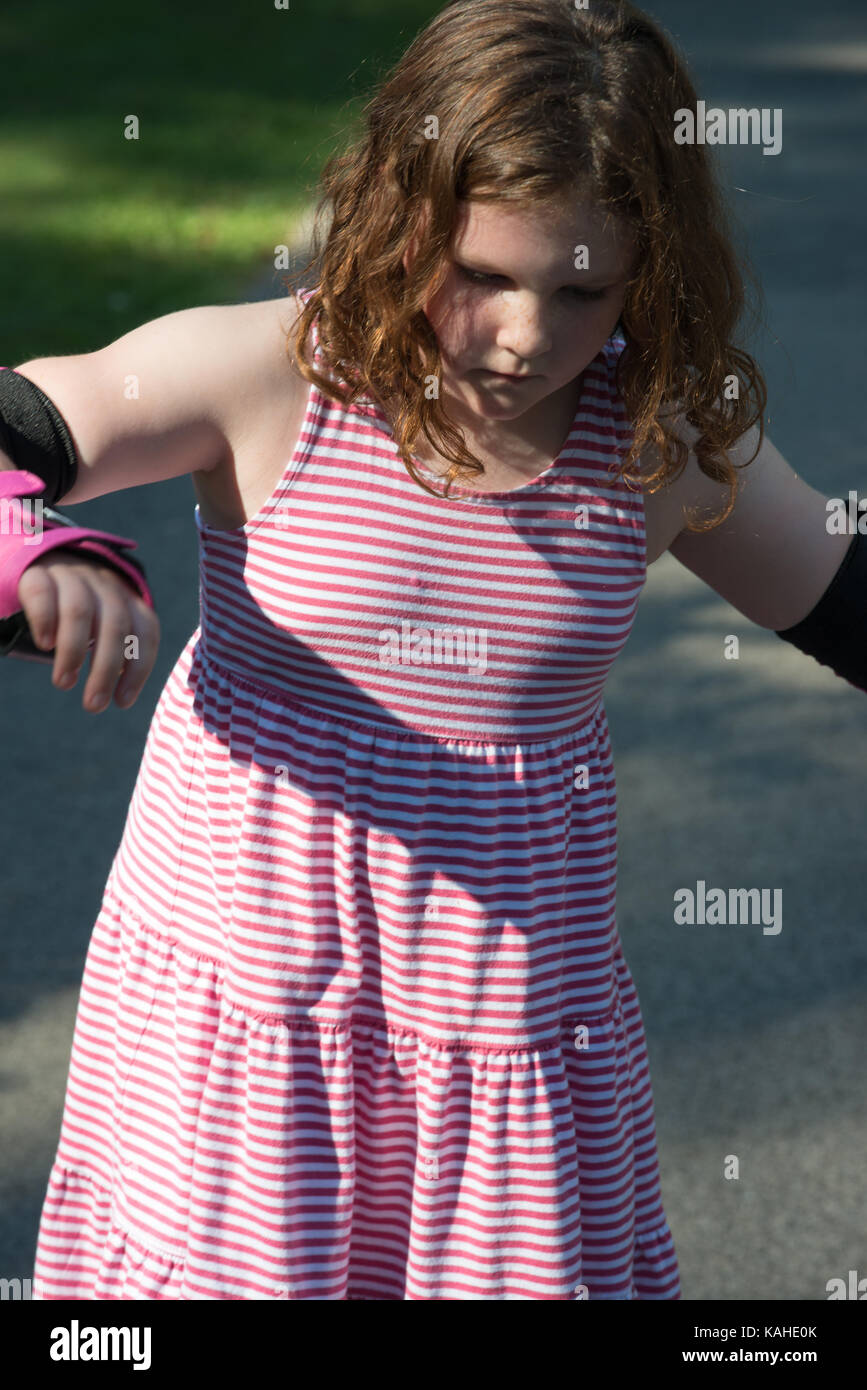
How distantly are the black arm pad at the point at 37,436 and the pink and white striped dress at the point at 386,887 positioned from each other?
0.69 feet

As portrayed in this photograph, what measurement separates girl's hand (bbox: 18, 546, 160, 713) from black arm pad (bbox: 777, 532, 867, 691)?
3.00ft

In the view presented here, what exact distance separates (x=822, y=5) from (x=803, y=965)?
447 inches

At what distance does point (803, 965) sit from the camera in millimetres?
3488

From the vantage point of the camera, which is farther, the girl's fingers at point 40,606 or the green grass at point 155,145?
the green grass at point 155,145

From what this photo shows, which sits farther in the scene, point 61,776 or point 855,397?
point 855,397

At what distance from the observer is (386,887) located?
1763 mm

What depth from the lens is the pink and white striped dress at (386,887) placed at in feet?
5.68

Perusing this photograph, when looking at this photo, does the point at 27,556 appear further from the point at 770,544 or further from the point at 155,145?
the point at 155,145

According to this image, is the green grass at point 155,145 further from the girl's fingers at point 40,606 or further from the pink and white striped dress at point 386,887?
the girl's fingers at point 40,606

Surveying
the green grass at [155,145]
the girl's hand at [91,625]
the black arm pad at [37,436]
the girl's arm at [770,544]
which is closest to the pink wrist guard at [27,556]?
the girl's hand at [91,625]

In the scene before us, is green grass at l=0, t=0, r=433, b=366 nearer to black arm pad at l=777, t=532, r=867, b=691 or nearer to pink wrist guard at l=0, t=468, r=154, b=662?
black arm pad at l=777, t=532, r=867, b=691

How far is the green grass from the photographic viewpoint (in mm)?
6469
